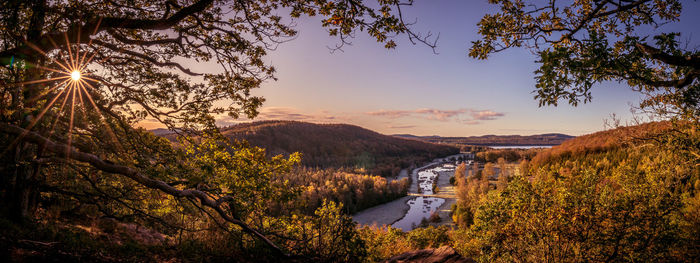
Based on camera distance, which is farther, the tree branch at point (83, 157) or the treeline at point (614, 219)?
the treeline at point (614, 219)

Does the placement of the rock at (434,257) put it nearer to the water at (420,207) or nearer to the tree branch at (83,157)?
the tree branch at (83,157)

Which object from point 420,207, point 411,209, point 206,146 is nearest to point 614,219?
point 206,146

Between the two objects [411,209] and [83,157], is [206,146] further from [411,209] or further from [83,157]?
[411,209]

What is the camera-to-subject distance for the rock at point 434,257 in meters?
4.89

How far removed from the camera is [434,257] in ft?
16.9

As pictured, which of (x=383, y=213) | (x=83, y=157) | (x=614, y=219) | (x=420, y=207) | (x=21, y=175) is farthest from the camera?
(x=420, y=207)

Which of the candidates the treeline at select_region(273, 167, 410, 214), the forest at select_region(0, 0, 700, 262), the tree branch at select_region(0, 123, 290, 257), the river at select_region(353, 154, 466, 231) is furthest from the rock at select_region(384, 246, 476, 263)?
the treeline at select_region(273, 167, 410, 214)

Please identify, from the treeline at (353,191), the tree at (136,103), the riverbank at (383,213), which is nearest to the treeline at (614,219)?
the tree at (136,103)

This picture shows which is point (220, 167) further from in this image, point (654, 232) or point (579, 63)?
point (654, 232)

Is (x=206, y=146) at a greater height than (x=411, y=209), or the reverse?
(x=206, y=146)

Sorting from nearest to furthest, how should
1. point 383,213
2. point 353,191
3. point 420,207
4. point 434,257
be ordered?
point 434,257 < point 383,213 < point 420,207 < point 353,191

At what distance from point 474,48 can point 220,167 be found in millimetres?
6952

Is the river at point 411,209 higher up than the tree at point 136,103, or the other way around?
the tree at point 136,103

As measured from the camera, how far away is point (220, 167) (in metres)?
7.10
